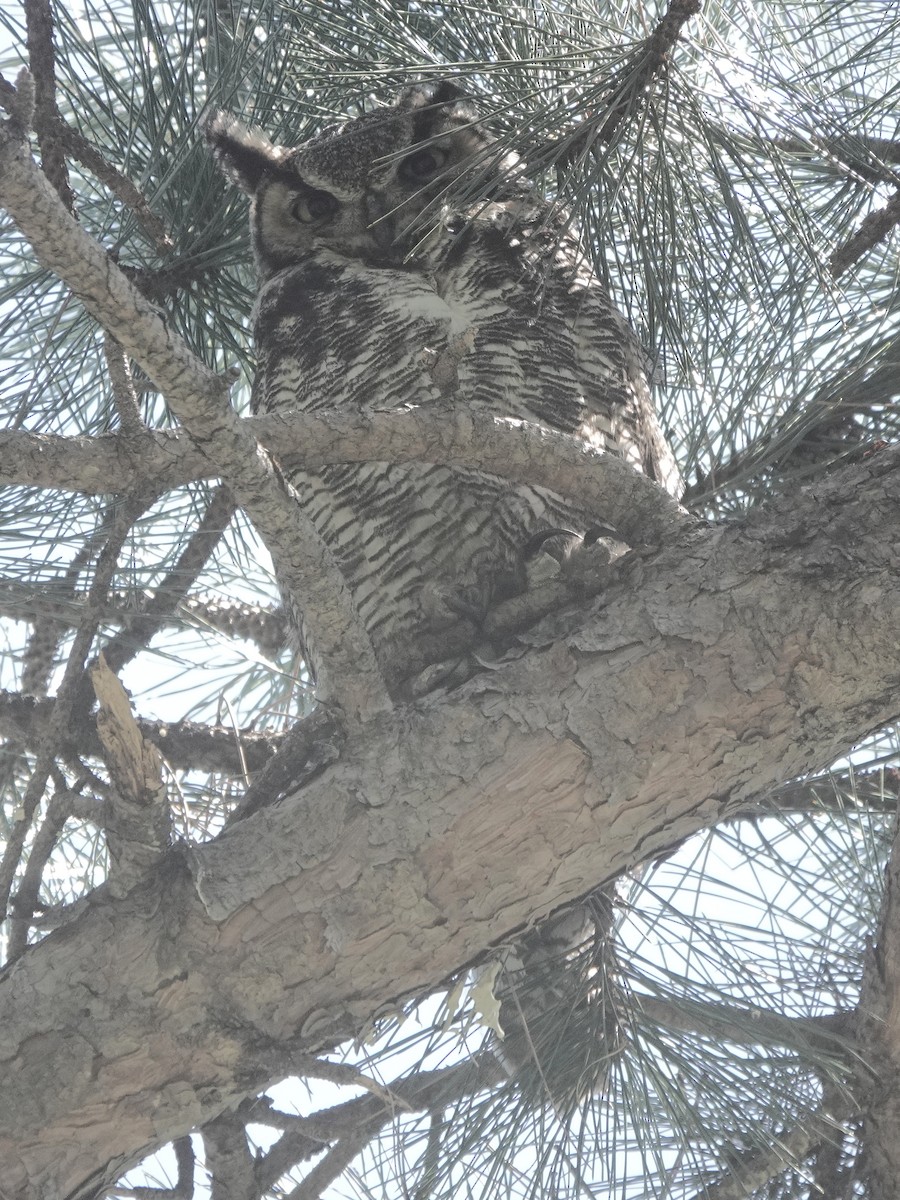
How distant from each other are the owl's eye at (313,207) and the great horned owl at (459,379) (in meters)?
0.15

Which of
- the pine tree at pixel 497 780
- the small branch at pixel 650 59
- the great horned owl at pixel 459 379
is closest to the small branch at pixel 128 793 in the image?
the pine tree at pixel 497 780

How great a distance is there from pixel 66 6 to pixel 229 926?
1.26 m

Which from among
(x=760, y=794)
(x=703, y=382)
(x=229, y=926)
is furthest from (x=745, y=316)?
(x=229, y=926)

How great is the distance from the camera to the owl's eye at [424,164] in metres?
2.23

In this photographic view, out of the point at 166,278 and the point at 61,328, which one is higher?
the point at 61,328

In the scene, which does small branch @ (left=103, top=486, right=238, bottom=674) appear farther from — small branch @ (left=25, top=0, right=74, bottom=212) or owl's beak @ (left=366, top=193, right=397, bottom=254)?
small branch @ (left=25, top=0, right=74, bottom=212)

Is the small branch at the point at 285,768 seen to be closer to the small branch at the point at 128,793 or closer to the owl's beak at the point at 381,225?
the small branch at the point at 128,793

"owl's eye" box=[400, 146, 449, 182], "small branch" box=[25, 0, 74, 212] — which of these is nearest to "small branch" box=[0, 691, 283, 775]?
"small branch" box=[25, 0, 74, 212]

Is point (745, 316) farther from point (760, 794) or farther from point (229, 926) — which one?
point (229, 926)

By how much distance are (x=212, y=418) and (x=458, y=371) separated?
1.84 feet

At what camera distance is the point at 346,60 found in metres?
1.83

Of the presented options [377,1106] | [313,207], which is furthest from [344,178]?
[377,1106]

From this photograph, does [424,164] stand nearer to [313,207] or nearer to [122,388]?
[313,207]

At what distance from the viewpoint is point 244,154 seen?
218 centimetres
